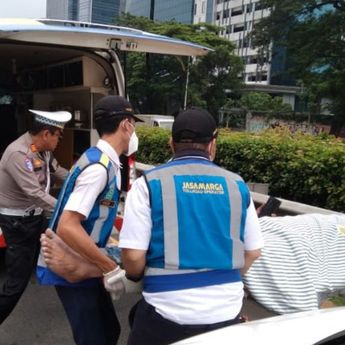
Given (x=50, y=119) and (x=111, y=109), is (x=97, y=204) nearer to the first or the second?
(x=111, y=109)

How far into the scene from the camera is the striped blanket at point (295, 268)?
3.26 metres

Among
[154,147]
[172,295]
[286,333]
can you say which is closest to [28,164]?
[172,295]


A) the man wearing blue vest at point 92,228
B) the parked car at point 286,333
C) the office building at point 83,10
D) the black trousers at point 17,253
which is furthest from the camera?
the office building at point 83,10

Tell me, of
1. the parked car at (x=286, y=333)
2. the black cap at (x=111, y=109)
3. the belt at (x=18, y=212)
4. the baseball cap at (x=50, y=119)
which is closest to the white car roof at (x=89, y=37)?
the baseball cap at (x=50, y=119)

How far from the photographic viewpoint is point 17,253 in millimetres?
3713

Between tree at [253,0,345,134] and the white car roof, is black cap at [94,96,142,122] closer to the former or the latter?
the white car roof

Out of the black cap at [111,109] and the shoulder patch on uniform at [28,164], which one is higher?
the black cap at [111,109]

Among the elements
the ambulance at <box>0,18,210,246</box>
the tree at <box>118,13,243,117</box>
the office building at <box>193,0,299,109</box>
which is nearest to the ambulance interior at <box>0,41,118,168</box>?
the ambulance at <box>0,18,210,246</box>

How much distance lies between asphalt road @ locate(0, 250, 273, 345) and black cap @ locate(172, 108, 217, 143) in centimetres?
188

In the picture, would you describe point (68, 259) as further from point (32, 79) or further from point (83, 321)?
point (32, 79)

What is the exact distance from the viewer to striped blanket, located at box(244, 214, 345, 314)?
128 inches

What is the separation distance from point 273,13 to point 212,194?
27735 mm

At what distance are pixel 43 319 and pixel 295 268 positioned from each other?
2062 millimetres

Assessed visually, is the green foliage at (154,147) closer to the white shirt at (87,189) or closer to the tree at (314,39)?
the white shirt at (87,189)
